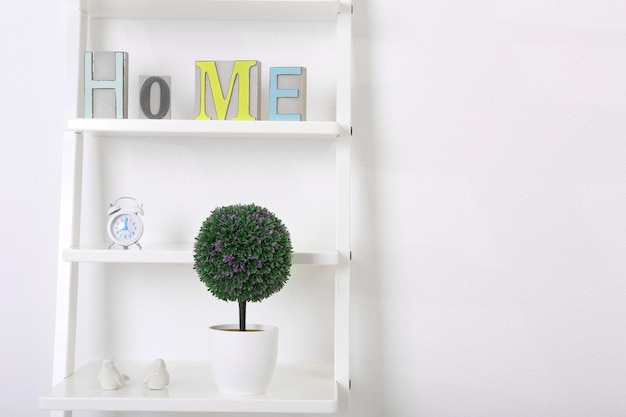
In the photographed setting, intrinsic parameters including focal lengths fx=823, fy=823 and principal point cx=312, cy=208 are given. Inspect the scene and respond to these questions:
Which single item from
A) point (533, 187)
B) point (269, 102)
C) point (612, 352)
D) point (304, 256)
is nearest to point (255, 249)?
point (304, 256)

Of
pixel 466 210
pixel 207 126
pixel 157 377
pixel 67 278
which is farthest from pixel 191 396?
pixel 466 210

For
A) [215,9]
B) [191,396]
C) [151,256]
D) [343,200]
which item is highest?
[215,9]

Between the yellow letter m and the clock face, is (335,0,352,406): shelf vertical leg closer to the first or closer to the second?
the yellow letter m

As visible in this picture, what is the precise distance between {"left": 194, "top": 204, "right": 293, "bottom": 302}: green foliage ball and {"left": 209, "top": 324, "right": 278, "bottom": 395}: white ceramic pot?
0.22 feet

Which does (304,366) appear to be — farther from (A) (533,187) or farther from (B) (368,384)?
(A) (533,187)

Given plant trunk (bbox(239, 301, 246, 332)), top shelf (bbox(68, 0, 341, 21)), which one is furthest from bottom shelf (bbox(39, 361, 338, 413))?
top shelf (bbox(68, 0, 341, 21))

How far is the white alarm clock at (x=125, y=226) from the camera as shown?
1557mm

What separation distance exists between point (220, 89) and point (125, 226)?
0.32 meters

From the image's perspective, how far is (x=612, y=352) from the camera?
169 cm

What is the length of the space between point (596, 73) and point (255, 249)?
824mm

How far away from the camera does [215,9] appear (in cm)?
162

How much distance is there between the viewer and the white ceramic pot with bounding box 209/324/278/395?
1423 millimetres

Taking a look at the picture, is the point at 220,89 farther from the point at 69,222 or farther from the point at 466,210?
the point at 466,210

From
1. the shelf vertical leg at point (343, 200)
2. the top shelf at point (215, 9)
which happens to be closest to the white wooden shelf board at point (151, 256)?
the shelf vertical leg at point (343, 200)
